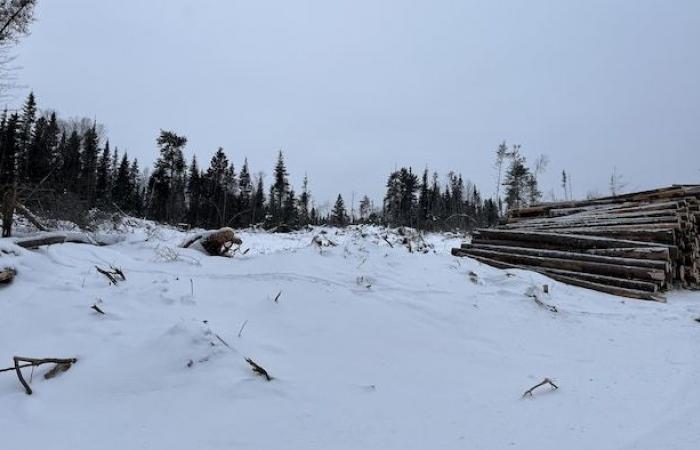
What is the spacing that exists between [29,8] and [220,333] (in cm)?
1489

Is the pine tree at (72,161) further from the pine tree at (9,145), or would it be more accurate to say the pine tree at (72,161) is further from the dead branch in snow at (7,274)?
the dead branch in snow at (7,274)

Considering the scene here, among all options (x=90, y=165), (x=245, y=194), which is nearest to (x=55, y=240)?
(x=90, y=165)

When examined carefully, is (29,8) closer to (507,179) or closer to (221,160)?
(221,160)

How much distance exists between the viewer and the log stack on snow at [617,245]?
610 cm

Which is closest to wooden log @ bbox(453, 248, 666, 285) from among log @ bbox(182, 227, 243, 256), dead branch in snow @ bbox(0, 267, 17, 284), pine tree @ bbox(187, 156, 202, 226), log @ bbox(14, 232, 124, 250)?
log @ bbox(182, 227, 243, 256)

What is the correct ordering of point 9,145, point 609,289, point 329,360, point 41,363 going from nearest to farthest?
point 41,363 < point 329,360 < point 609,289 < point 9,145

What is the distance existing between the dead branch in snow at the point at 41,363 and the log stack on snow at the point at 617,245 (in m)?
6.65

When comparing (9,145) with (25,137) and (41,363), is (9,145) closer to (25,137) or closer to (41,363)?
(25,137)

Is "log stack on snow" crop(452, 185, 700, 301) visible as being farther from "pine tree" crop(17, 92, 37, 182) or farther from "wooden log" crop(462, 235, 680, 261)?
"pine tree" crop(17, 92, 37, 182)

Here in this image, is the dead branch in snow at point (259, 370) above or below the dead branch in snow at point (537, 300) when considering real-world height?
below

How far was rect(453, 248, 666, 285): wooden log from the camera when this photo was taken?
233 inches

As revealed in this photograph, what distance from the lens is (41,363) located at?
9.50 ft

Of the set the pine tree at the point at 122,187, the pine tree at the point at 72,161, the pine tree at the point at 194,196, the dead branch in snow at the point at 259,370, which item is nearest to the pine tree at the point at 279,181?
the pine tree at the point at 194,196

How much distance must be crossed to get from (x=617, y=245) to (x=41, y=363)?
7984mm
